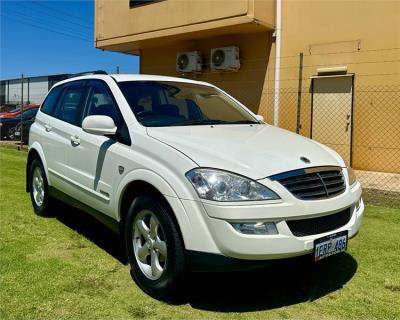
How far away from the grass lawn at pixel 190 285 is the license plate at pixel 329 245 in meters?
0.12

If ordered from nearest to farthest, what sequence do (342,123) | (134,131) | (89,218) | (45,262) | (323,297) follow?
1. (323,297)
2. (134,131)
3. (45,262)
4. (89,218)
5. (342,123)

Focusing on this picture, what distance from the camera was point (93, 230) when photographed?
5.60 m

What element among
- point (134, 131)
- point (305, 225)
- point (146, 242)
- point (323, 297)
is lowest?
point (323, 297)

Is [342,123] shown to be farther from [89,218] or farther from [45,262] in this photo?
[45,262]

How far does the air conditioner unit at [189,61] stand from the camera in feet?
43.7

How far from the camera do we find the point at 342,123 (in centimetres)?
1074

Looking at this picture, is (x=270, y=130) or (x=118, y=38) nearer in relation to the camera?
(x=270, y=130)

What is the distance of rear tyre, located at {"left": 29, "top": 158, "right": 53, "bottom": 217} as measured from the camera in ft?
19.3

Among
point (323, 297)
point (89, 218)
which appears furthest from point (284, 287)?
point (89, 218)

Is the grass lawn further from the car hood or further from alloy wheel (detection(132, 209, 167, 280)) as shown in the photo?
the car hood

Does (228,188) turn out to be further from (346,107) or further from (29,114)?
(29,114)

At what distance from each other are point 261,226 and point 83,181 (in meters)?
2.20

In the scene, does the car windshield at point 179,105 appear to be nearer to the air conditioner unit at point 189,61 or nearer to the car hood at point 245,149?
the car hood at point 245,149

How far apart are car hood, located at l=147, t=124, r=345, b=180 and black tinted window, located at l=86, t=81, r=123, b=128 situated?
0.53 meters
